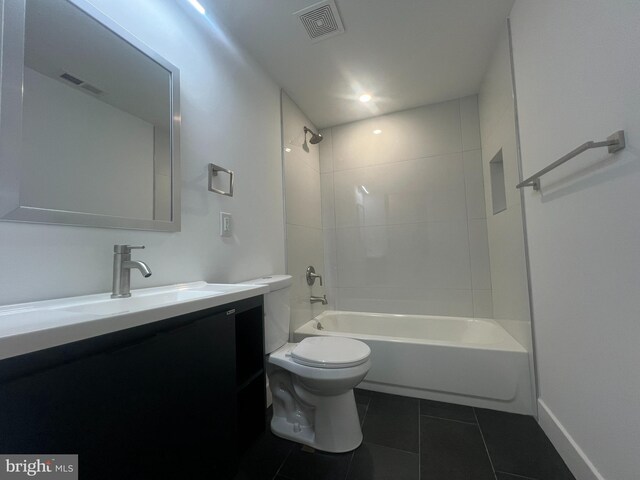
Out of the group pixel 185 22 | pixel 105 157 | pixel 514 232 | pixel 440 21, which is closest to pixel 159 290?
pixel 105 157

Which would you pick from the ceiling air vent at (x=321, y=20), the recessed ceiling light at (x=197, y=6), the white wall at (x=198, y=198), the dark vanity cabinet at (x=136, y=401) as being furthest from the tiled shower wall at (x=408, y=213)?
the dark vanity cabinet at (x=136, y=401)

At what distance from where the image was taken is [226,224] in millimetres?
1495

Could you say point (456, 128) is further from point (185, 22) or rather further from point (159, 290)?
point (159, 290)

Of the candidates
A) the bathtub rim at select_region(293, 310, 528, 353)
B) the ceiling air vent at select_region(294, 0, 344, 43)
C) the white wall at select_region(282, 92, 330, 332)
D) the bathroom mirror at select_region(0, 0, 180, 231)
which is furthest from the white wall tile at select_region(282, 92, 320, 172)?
the bathtub rim at select_region(293, 310, 528, 353)

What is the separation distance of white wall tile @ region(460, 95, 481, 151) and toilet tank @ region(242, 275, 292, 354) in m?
1.96

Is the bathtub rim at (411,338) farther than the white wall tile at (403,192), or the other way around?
the white wall tile at (403,192)

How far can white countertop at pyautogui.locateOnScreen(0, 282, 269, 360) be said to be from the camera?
1.55 ft

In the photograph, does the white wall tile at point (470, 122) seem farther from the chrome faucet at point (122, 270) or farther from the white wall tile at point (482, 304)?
the chrome faucet at point (122, 270)

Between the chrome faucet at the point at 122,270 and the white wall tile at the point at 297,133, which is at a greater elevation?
the white wall tile at the point at 297,133

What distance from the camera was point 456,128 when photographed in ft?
7.60

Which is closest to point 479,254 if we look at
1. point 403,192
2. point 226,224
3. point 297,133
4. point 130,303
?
point 403,192

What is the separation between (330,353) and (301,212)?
52.7 inches

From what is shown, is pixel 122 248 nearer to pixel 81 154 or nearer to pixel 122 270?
pixel 122 270

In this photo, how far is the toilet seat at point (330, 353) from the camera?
1254 millimetres
